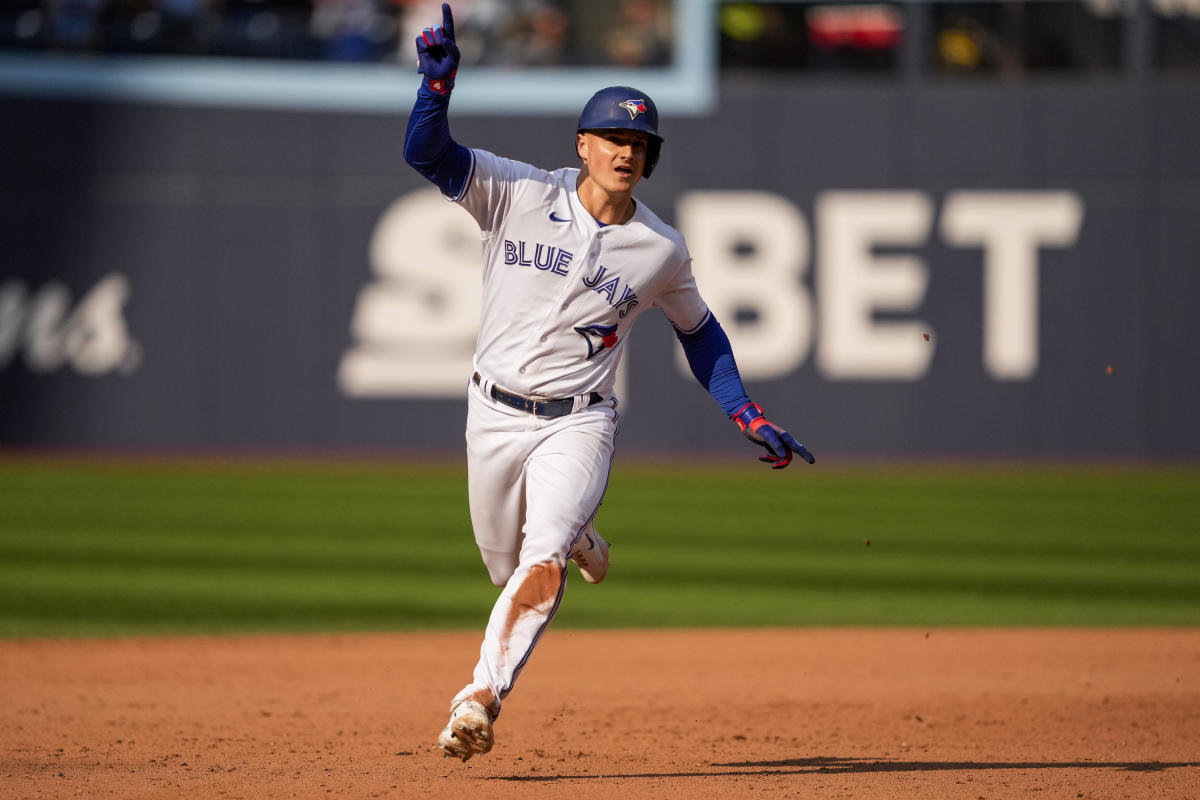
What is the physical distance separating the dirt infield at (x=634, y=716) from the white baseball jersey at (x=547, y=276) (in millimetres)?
1370

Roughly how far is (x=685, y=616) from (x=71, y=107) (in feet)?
38.0

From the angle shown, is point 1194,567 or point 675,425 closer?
point 1194,567

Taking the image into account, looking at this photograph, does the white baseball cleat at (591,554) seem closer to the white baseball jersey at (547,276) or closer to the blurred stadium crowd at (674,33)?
the white baseball jersey at (547,276)

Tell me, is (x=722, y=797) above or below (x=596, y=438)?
below

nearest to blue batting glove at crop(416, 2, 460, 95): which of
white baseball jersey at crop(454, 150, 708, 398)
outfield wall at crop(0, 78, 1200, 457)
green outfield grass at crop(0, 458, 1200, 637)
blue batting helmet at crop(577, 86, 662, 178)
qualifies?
white baseball jersey at crop(454, 150, 708, 398)

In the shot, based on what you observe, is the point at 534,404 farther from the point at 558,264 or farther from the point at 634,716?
A: the point at 634,716

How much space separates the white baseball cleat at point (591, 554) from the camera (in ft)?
17.4

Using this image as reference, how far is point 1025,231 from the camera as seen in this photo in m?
17.3

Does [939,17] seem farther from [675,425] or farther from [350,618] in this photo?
[350,618]

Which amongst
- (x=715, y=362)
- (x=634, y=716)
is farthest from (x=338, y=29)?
(x=715, y=362)

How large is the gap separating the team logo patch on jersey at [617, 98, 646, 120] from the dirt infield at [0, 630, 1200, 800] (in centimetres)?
216

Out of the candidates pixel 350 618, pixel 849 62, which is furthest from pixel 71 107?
pixel 350 618

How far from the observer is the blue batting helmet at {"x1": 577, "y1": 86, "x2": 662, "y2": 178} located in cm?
471

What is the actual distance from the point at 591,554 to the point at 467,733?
1.19 m
